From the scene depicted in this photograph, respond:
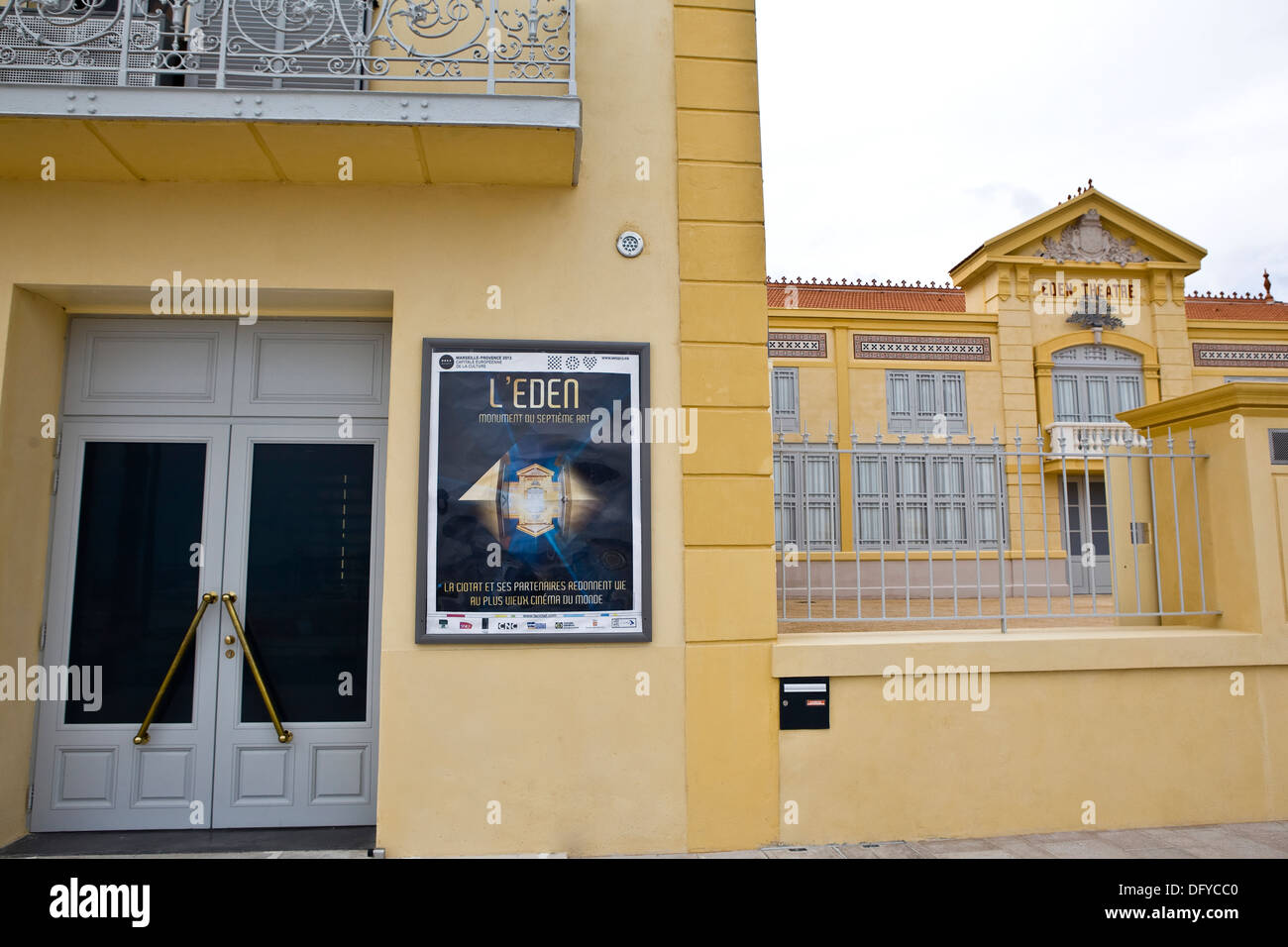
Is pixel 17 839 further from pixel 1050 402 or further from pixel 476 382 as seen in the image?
pixel 1050 402

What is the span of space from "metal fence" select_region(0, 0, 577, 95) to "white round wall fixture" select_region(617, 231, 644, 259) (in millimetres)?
868

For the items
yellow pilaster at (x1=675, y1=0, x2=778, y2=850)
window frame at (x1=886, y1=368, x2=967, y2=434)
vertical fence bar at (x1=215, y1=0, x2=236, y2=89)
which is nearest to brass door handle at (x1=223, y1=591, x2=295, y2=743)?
yellow pilaster at (x1=675, y1=0, x2=778, y2=850)

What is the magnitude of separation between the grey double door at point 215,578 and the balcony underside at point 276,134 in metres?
0.96

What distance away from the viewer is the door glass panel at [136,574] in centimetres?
488

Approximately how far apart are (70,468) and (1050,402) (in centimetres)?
1733

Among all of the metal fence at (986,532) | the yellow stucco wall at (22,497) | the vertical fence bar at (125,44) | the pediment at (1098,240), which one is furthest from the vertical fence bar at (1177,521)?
the pediment at (1098,240)

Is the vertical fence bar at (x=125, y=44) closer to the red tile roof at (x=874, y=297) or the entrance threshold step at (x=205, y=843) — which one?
the entrance threshold step at (x=205, y=843)

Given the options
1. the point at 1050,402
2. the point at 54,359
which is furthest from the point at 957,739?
the point at 1050,402

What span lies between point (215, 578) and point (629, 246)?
3.16 metres

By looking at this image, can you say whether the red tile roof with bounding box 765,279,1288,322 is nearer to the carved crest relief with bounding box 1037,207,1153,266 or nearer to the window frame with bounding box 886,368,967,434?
the window frame with bounding box 886,368,967,434

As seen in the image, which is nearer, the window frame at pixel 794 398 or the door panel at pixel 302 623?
the door panel at pixel 302 623

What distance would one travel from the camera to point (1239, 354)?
723 inches

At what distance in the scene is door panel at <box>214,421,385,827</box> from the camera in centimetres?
485

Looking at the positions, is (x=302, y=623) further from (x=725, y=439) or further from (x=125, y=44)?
(x=125, y=44)
